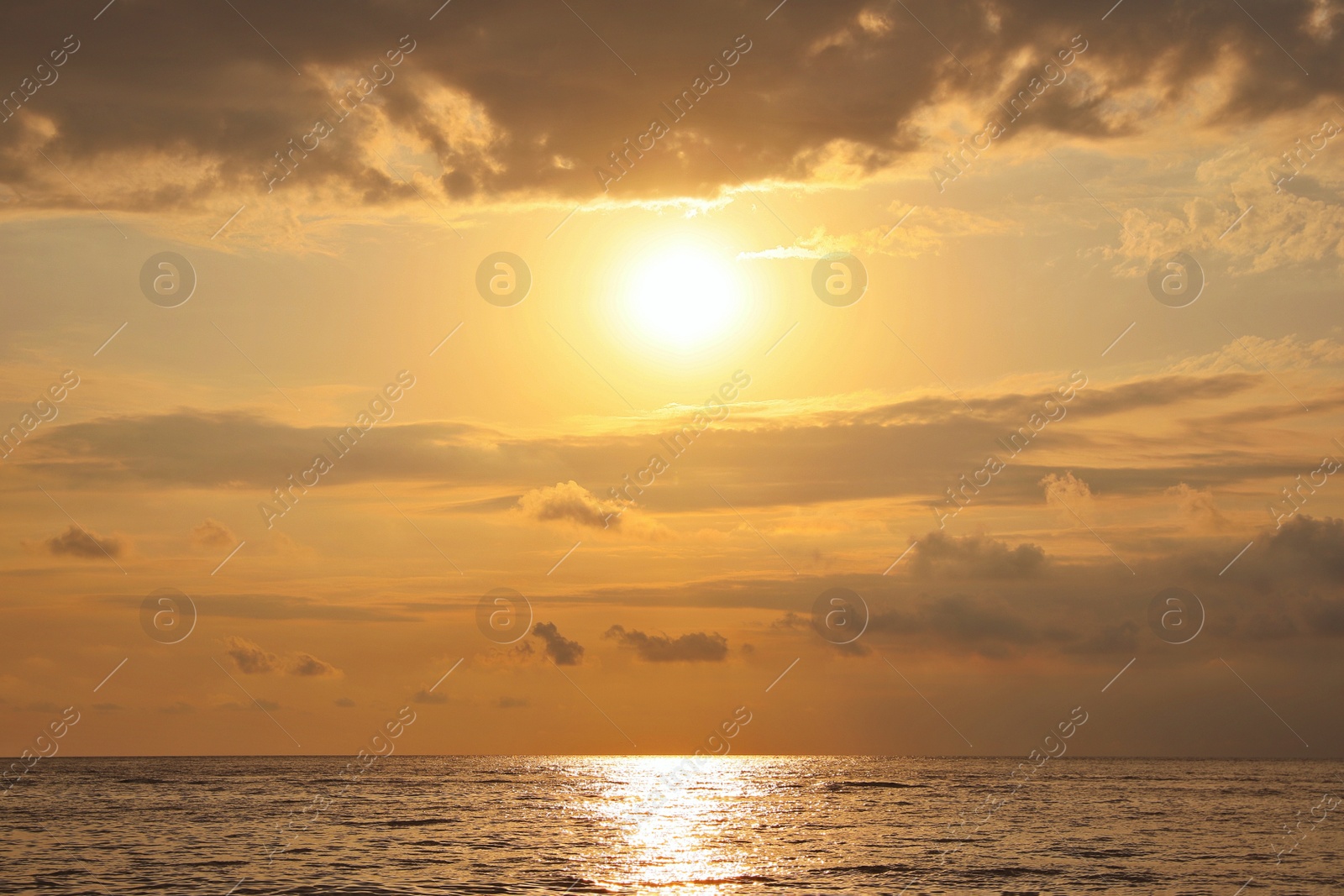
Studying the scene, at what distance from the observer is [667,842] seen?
68000 mm

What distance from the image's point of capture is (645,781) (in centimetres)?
17550

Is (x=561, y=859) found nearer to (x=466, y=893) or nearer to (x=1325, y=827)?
(x=466, y=893)

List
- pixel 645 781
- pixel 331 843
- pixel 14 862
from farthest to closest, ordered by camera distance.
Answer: pixel 645 781 → pixel 331 843 → pixel 14 862

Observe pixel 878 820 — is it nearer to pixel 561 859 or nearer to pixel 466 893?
pixel 561 859

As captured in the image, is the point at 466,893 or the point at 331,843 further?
the point at 331,843

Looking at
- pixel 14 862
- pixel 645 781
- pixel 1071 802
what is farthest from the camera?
pixel 645 781

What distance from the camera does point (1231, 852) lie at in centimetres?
6159

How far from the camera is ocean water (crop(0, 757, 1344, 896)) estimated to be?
49.2 m

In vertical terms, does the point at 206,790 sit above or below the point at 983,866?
above

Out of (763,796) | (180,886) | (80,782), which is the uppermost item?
(80,782)

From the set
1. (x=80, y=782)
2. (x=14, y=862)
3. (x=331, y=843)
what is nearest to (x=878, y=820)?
(x=331, y=843)

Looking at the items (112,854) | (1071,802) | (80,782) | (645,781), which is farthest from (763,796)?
(80,782)

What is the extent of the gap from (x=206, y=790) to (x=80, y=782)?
119ft

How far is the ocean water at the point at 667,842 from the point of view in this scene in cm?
4916
